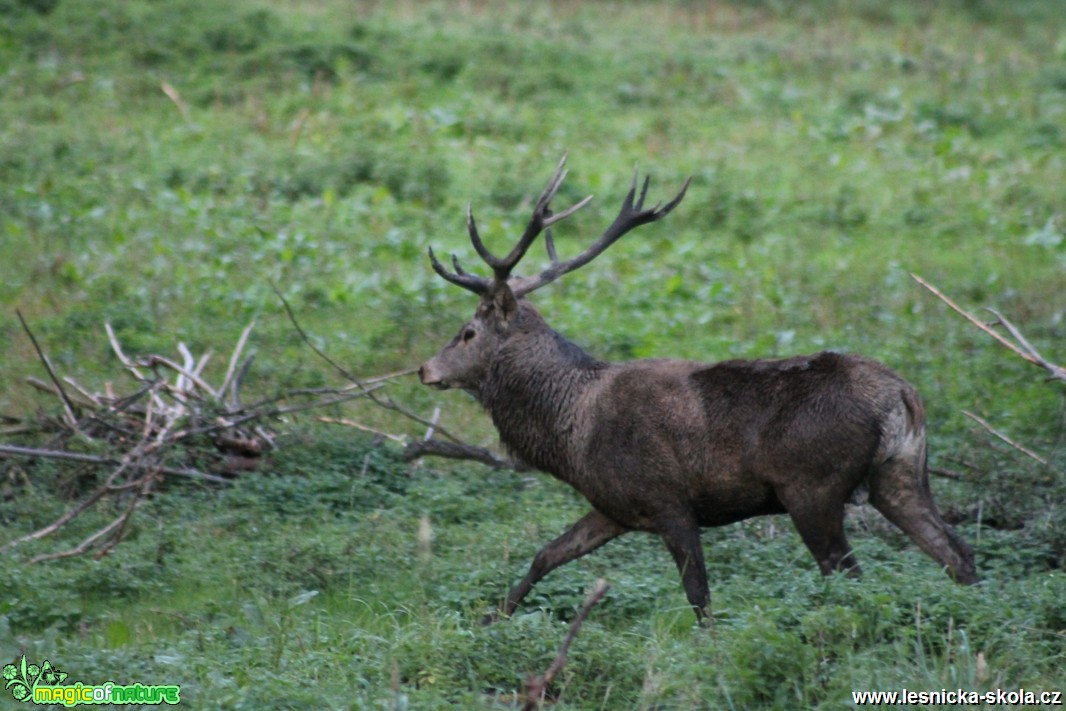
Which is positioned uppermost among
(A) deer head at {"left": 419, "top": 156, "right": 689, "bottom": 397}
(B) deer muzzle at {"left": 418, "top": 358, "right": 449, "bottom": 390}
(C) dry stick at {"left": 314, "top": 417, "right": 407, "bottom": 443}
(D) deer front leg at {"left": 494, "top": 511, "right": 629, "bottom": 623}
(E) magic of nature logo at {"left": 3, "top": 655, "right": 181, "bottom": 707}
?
(A) deer head at {"left": 419, "top": 156, "right": 689, "bottom": 397}

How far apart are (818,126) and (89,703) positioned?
48.7 feet

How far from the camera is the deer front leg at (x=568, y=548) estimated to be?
7.56 meters

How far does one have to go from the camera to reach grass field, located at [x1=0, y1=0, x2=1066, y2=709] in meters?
6.34

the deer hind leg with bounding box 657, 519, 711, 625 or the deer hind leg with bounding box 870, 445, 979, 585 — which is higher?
the deer hind leg with bounding box 870, 445, 979, 585

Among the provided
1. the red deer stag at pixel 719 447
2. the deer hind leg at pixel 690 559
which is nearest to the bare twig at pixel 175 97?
the red deer stag at pixel 719 447

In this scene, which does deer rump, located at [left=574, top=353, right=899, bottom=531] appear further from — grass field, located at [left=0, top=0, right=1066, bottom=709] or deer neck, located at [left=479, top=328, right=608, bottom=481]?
grass field, located at [left=0, top=0, right=1066, bottom=709]

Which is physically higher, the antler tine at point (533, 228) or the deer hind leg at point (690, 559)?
the antler tine at point (533, 228)

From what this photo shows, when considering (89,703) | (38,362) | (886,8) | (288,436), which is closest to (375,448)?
(288,436)

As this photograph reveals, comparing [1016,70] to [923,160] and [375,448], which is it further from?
[375,448]

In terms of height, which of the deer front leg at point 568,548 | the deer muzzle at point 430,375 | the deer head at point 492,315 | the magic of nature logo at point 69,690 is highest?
the deer head at point 492,315

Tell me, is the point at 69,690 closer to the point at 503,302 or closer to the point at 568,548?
the point at 568,548

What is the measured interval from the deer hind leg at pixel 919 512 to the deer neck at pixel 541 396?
163 cm

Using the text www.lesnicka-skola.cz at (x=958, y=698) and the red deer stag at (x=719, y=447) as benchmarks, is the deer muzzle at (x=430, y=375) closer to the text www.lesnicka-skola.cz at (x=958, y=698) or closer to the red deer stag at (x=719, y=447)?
the red deer stag at (x=719, y=447)

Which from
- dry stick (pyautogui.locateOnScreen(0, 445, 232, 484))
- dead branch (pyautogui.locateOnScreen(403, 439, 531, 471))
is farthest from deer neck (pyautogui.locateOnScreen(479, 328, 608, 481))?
dry stick (pyautogui.locateOnScreen(0, 445, 232, 484))
